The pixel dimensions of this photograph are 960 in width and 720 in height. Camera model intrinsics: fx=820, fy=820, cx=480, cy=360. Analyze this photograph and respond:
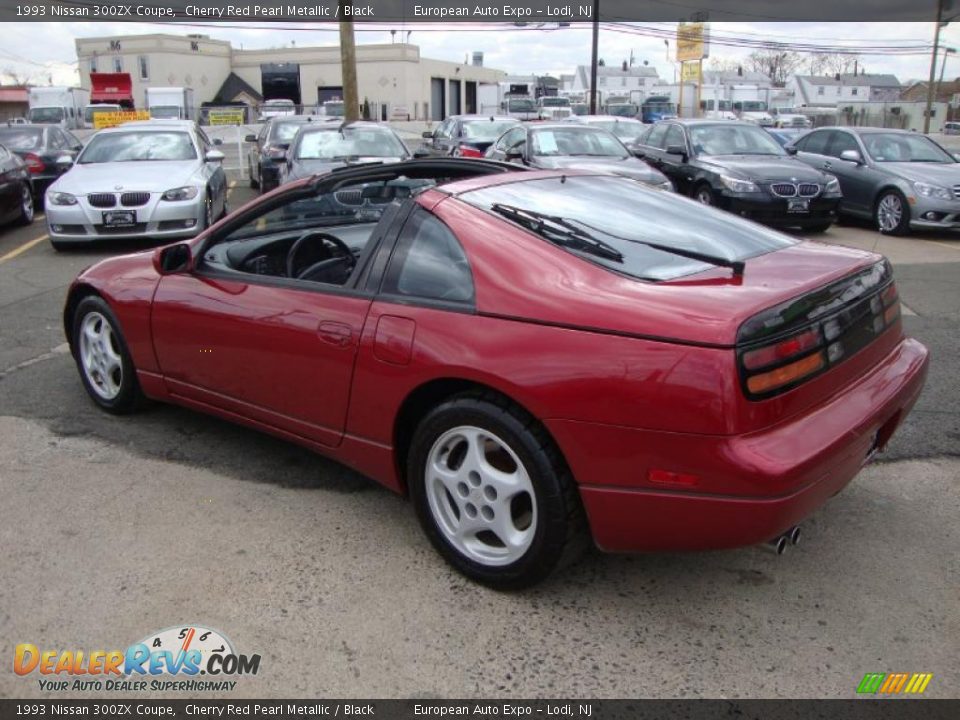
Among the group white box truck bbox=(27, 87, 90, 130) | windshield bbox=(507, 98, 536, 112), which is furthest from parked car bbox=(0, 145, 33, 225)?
windshield bbox=(507, 98, 536, 112)

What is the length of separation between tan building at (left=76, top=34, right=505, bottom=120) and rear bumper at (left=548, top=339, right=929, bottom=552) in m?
59.7

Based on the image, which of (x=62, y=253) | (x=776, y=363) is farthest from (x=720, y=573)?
(x=62, y=253)

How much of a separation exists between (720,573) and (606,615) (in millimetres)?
530

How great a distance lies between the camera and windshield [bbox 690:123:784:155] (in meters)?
12.3

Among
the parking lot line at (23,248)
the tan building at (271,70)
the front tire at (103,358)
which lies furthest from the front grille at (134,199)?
the tan building at (271,70)

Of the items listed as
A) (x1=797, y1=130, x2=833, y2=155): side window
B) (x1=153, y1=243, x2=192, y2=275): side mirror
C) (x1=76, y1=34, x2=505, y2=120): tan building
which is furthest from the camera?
(x1=76, y1=34, x2=505, y2=120): tan building

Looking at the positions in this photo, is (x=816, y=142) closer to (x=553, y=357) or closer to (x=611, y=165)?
(x=611, y=165)

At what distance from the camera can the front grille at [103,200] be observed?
31.1ft

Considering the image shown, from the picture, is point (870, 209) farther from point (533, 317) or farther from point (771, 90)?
point (771, 90)

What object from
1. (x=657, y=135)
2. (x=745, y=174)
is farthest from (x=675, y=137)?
(x=745, y=174)

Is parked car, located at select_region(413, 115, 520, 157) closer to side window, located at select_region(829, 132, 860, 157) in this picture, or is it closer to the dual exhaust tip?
side window, located at select_region(829, 132, 860, 157)

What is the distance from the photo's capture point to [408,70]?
205 ft

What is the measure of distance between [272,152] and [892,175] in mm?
9450

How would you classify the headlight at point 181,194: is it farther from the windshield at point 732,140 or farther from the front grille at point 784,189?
the front grille at point 784,189
